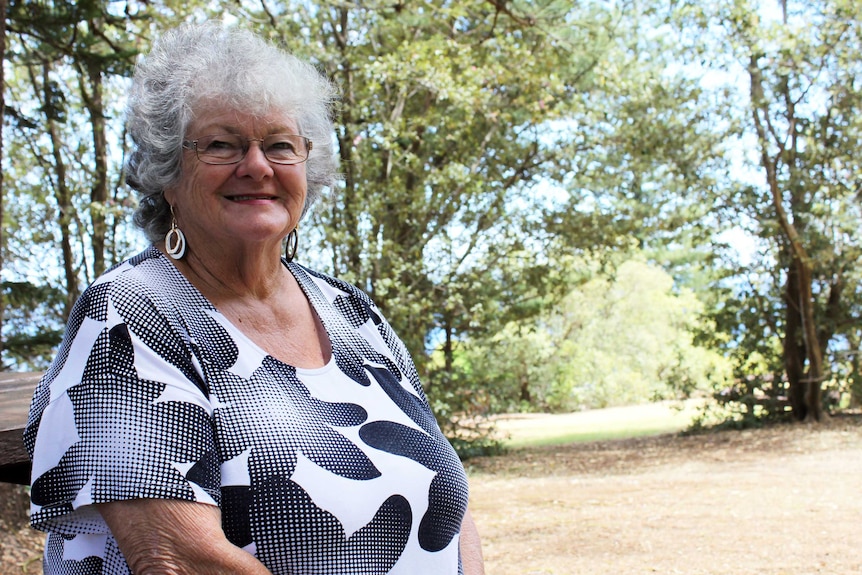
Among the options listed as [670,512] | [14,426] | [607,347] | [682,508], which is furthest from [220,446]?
[607,347]

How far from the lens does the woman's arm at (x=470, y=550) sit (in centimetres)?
210

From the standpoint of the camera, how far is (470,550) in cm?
212

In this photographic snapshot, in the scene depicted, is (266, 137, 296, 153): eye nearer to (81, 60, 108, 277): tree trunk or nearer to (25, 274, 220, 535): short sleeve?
(25, 274, 220, 535): short sleeve

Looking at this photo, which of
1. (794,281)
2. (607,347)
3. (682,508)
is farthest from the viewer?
(607,347)

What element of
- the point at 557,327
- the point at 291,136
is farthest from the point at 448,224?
the point at 557,327

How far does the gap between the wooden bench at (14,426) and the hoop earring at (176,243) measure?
557 millimetres

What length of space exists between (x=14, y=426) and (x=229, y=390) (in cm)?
69

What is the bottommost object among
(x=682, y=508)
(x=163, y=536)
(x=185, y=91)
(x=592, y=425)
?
(x=592, y=425)

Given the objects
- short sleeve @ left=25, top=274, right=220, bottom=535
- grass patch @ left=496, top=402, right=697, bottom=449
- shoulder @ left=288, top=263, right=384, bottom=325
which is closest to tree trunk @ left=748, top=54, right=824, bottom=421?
grass patch @ left=496, top=402, right=697, bottom=449

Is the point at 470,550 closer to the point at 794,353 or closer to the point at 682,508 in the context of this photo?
the point at 682,508

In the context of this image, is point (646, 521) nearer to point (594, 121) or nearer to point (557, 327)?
point (594, 121)

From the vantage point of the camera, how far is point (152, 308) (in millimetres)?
1632

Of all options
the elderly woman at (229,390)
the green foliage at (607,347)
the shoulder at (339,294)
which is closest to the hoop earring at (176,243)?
the elderly woman at (229,390)

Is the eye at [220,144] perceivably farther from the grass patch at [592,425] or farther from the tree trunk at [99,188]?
the grass patch at [592,425]
